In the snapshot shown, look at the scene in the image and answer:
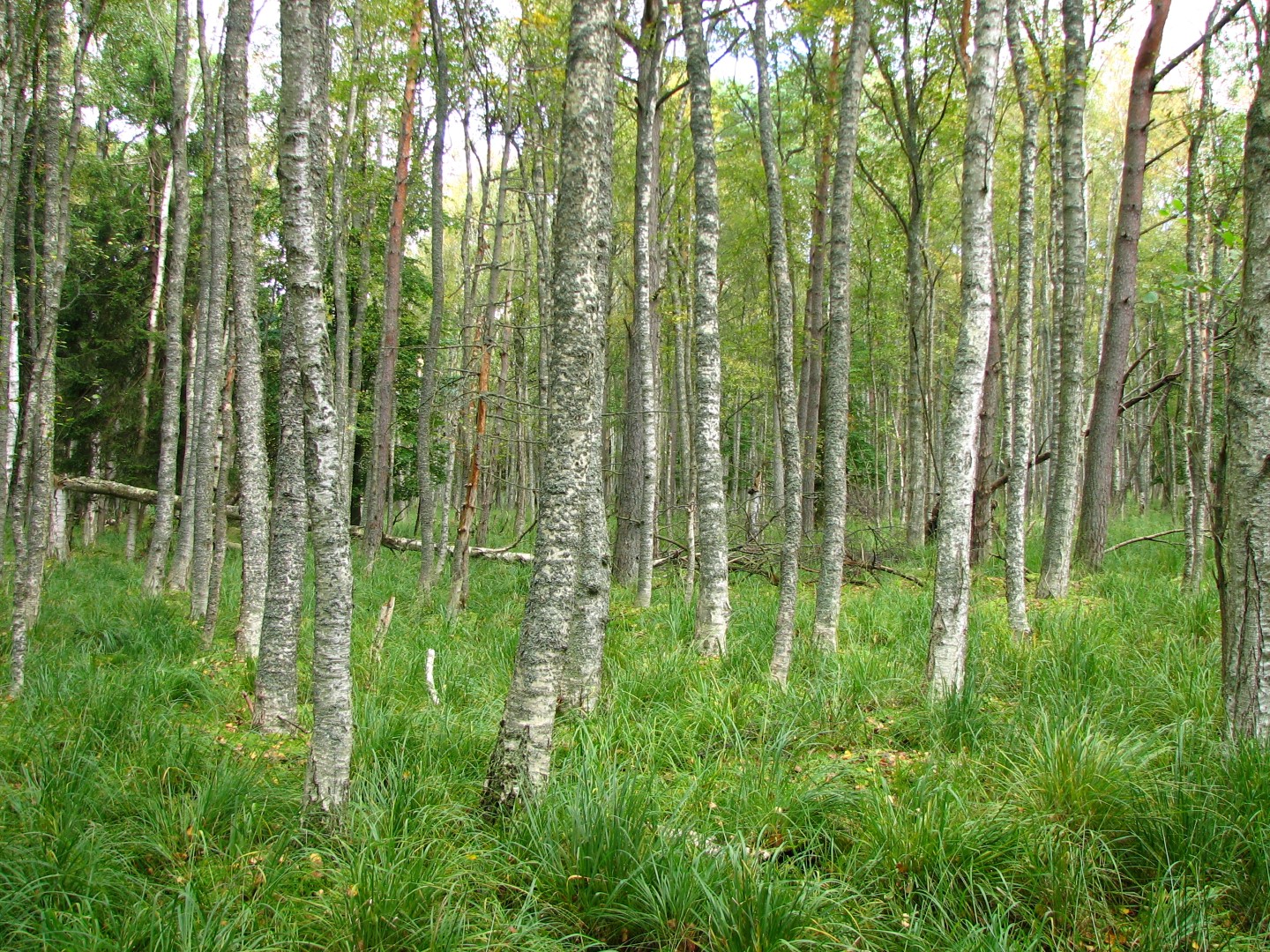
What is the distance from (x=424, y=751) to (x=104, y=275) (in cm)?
1582

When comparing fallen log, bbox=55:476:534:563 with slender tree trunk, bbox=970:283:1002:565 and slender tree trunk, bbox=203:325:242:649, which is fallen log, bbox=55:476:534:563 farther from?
slender tree trunk, bbox=970:283:1002:565

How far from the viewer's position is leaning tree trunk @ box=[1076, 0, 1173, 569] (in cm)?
902

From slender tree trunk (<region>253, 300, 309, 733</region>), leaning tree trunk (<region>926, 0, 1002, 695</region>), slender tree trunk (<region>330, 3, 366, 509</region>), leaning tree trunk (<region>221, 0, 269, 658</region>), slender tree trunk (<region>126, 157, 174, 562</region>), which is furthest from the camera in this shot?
slender tree trunk (<region>126, 157, 174, 562</region>)

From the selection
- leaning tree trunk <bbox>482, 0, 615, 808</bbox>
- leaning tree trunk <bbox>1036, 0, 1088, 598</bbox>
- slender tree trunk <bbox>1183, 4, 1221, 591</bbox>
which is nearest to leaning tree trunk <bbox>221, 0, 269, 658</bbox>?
leaning tree trunk <bbox>482, 0, 615, 808</bbox>

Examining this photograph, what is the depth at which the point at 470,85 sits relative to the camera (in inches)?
391

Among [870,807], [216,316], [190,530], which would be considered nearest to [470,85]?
[216,316]

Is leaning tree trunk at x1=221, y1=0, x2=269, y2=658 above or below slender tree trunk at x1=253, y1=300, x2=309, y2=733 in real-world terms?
above

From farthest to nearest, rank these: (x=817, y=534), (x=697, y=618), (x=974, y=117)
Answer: (x=817, y=534) → (x=697, y=618) → (x=974, y=117)

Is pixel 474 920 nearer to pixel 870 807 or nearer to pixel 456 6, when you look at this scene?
pixel 870 807

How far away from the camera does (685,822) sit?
2.98 meters

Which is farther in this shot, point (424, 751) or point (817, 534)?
point (817, 534)

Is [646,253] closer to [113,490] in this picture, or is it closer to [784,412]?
[784,412]

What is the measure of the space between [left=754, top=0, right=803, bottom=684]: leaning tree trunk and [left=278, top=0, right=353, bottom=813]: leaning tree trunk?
3.04 m

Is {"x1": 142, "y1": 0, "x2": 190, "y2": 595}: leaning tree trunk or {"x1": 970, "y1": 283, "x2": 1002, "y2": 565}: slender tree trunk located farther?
{"x1": 970, "y1": 283, "x2": 1002, "y2": 565}: slender tree trunk
